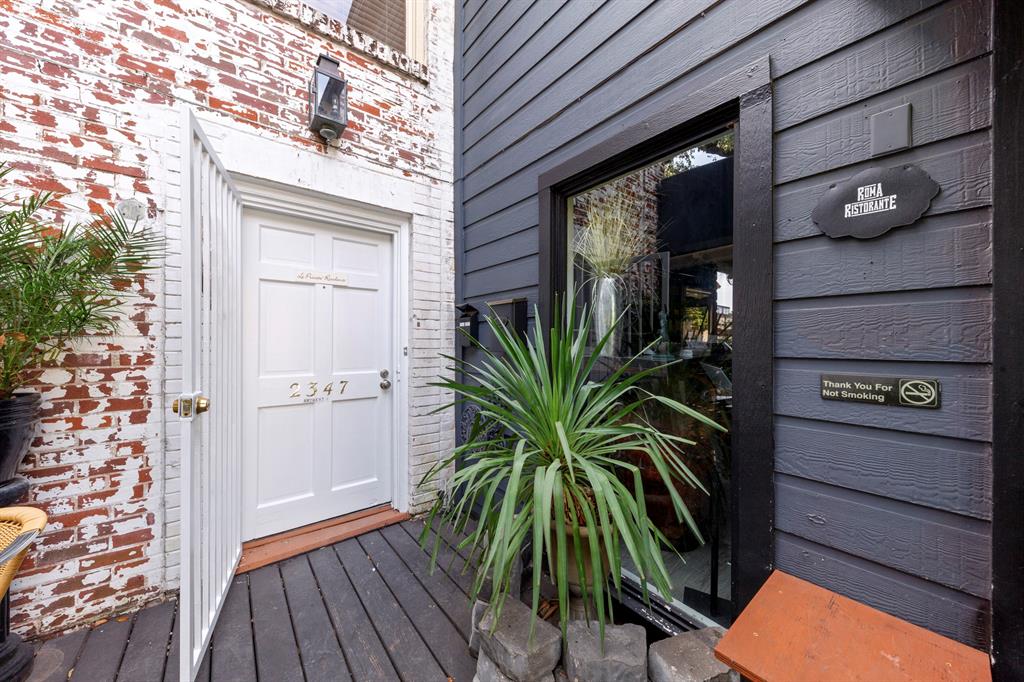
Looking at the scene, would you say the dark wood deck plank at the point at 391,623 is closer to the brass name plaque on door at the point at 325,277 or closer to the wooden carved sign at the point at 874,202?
the brass name plaque on door at the point at 325,277

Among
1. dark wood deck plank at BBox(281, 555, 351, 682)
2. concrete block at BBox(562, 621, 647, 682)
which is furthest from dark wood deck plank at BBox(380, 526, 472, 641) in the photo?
concrete block at BBox(562, 621, 647, 682)

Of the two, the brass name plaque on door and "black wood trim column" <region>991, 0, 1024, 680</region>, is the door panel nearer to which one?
the brass name plaque on door

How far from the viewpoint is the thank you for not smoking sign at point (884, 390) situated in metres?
0.95

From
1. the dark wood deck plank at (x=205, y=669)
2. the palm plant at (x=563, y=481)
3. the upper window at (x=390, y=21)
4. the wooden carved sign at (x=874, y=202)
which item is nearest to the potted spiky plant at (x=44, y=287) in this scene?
the dark wood deck plank at (x=205, y=669)

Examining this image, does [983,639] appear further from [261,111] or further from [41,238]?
[261,111]

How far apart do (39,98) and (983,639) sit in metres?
3.57

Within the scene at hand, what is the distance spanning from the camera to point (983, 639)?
2.90 ft

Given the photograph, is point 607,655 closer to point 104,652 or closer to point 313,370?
point 104,652

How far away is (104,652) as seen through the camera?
1561 mm

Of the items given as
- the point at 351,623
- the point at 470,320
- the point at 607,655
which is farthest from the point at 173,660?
the point at 470,320

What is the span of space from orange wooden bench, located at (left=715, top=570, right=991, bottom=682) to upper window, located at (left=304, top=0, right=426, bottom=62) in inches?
138

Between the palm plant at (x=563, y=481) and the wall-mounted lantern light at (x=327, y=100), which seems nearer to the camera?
the palm plant at (x=563, y=481)

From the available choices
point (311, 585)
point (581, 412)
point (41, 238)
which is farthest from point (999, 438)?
point (41, 238)

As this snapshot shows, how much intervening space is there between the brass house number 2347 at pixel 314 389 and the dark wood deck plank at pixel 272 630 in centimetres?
93
